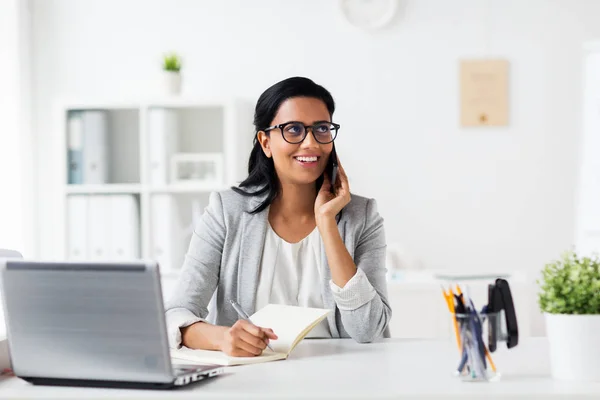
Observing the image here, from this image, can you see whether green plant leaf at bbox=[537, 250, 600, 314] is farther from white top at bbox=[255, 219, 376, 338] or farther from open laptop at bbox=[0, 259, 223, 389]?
white top at bbox=[255, 219, 376, 338]

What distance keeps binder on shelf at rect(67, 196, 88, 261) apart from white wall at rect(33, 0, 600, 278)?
283 mm

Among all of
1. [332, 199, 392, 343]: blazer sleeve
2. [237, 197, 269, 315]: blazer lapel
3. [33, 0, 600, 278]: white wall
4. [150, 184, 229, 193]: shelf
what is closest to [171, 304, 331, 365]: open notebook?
[332, 199, 392, 343]: blazer sleeve

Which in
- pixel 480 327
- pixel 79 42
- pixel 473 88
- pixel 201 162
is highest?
pixel 79 42

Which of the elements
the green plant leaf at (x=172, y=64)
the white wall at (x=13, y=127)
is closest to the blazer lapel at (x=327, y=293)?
the green plant leaf at (x=172, y=64)

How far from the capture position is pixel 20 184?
3.89 meters

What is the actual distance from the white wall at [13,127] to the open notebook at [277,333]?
2427 mm

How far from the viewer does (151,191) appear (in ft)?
12.2

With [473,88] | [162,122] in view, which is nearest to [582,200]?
[473,88]

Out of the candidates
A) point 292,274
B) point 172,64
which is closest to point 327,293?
point 292,274

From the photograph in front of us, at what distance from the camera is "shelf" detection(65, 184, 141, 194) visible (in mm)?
3717

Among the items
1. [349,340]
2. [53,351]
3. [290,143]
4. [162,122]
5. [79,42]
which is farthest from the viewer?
[79,42]

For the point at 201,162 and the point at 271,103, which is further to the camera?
the point at 201,162

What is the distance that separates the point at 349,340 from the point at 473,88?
2.23 meters

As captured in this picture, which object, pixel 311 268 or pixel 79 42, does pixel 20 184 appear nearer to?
pixel 79 42
